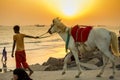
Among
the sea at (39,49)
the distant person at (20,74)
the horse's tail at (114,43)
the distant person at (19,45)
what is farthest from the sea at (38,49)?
the distant person at (20,74)

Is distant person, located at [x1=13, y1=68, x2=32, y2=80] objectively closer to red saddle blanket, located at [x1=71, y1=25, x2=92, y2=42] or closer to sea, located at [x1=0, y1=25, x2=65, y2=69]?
red saddle blanket, located at [x1=71, y1=25, x2=92, y2=42]

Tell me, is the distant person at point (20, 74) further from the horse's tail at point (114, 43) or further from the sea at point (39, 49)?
the sea at point (39, 49)

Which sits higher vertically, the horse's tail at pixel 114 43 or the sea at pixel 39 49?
the horse's tail at pixel 114 43

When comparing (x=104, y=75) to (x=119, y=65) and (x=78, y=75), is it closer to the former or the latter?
(x=78, y=75)

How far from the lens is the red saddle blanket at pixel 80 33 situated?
12.2 m

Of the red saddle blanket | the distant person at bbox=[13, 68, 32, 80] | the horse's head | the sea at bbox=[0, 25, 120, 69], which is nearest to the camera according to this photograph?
the distant person at bbox=[13, 68, 32, 80]

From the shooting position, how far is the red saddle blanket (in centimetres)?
1220

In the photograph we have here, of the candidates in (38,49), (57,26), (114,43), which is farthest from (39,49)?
(114,43)

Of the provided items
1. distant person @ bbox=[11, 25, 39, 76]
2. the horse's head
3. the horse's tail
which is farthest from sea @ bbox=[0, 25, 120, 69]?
the horse's tail

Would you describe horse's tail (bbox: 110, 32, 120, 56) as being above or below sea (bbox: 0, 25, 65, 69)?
above

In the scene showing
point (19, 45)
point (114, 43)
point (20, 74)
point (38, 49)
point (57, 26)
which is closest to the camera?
point (20, 74)

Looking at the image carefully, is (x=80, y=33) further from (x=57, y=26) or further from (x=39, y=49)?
(x=39, y=49)

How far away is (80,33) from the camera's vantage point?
1231cm

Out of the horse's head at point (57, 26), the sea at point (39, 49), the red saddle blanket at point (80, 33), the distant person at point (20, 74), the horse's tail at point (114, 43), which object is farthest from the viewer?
the sea at point (39, 49)
